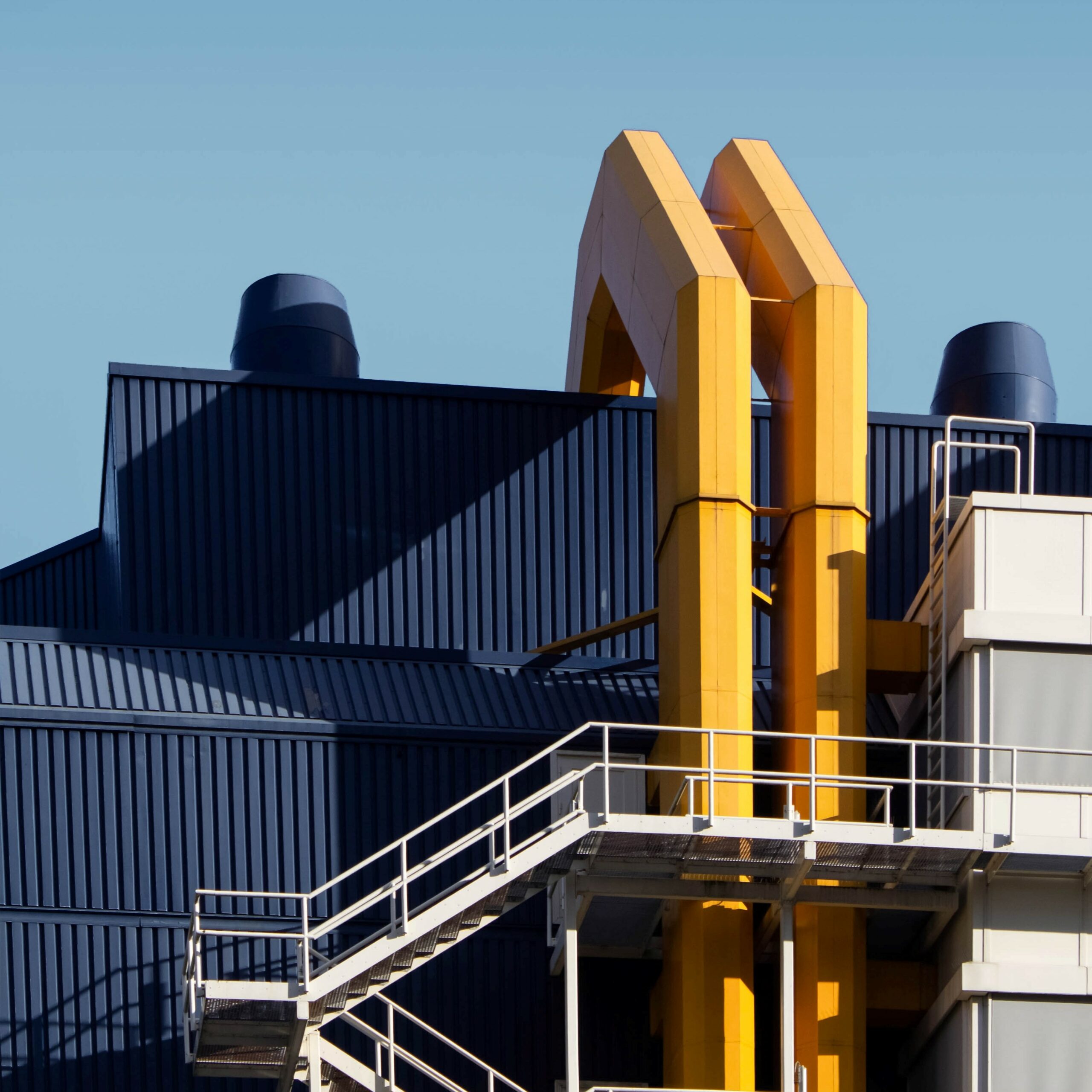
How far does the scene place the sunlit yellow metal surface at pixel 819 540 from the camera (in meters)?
37.2

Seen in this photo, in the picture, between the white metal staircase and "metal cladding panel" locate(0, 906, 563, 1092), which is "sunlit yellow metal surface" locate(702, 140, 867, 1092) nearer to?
the white metal staircase

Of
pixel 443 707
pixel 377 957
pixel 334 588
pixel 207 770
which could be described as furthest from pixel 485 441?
pixel 377 957

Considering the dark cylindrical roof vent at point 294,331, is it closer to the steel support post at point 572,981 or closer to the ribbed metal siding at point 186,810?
the ribbed metal siding at point 186,810

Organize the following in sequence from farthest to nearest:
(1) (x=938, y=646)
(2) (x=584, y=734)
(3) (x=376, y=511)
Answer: (3) (x=376, y=511) < (2) (x=584, y=734) < (1) (x=938, y=646)

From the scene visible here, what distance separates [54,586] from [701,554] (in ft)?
71.1

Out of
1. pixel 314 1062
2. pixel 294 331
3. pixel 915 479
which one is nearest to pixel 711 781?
pixel 314 1062

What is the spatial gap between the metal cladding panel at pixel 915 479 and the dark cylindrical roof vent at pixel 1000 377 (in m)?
5.31

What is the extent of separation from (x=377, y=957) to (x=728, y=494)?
9.88m

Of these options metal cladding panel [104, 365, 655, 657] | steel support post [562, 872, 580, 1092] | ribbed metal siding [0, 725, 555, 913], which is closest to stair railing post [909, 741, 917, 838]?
steel support post [562, 872, 580, 1092]

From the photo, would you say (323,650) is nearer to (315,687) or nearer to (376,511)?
(315,687)

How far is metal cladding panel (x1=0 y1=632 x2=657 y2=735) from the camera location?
41.3 metres

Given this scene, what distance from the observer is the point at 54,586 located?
180ft

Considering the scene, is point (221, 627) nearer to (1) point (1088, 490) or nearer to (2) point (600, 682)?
(2) point (600, 682)

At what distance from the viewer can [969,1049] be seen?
118 feet
